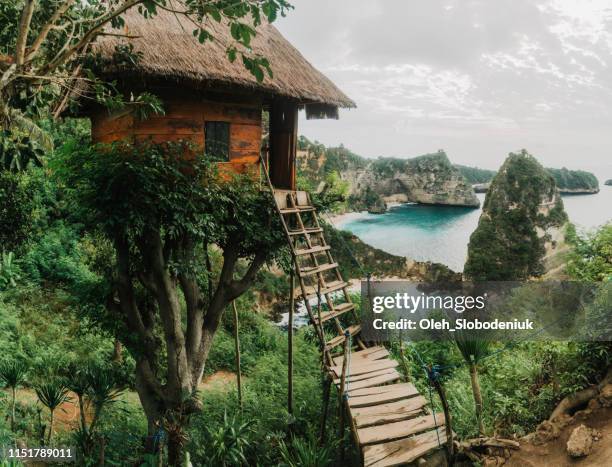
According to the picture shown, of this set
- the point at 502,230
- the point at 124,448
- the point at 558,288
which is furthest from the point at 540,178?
the point at 124,448

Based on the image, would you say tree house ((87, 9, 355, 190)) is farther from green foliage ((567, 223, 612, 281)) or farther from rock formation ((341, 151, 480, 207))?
rock formation ((341, 151, 480, 207))

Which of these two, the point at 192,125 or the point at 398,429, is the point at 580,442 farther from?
the point at 192,125

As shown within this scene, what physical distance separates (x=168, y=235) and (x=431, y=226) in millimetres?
39400

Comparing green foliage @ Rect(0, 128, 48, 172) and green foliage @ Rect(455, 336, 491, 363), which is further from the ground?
green foliage @ Rect(0, 128, 48, 172)

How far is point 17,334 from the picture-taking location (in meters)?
9.55

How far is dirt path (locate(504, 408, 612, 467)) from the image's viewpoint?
4.66 meters

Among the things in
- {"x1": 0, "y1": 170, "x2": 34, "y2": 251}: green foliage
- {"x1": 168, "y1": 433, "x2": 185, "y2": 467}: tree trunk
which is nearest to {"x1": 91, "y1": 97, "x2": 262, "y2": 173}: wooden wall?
{"x1": 168, "y1": 433, "x2": 185, "y2": 467}: tree trunk

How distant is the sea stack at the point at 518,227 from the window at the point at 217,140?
1981 cm

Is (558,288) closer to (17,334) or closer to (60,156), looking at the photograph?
(60,156)

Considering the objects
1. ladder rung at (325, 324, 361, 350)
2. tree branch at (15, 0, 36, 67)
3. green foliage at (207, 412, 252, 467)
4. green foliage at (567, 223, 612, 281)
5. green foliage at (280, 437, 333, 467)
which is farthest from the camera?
green foliage at (567, 223, 612, 281)

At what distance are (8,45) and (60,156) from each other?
1773 mm

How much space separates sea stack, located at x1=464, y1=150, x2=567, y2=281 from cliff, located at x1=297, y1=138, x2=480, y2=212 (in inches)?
784

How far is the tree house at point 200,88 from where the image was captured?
5.63 m

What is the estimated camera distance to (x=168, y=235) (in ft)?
21.0
